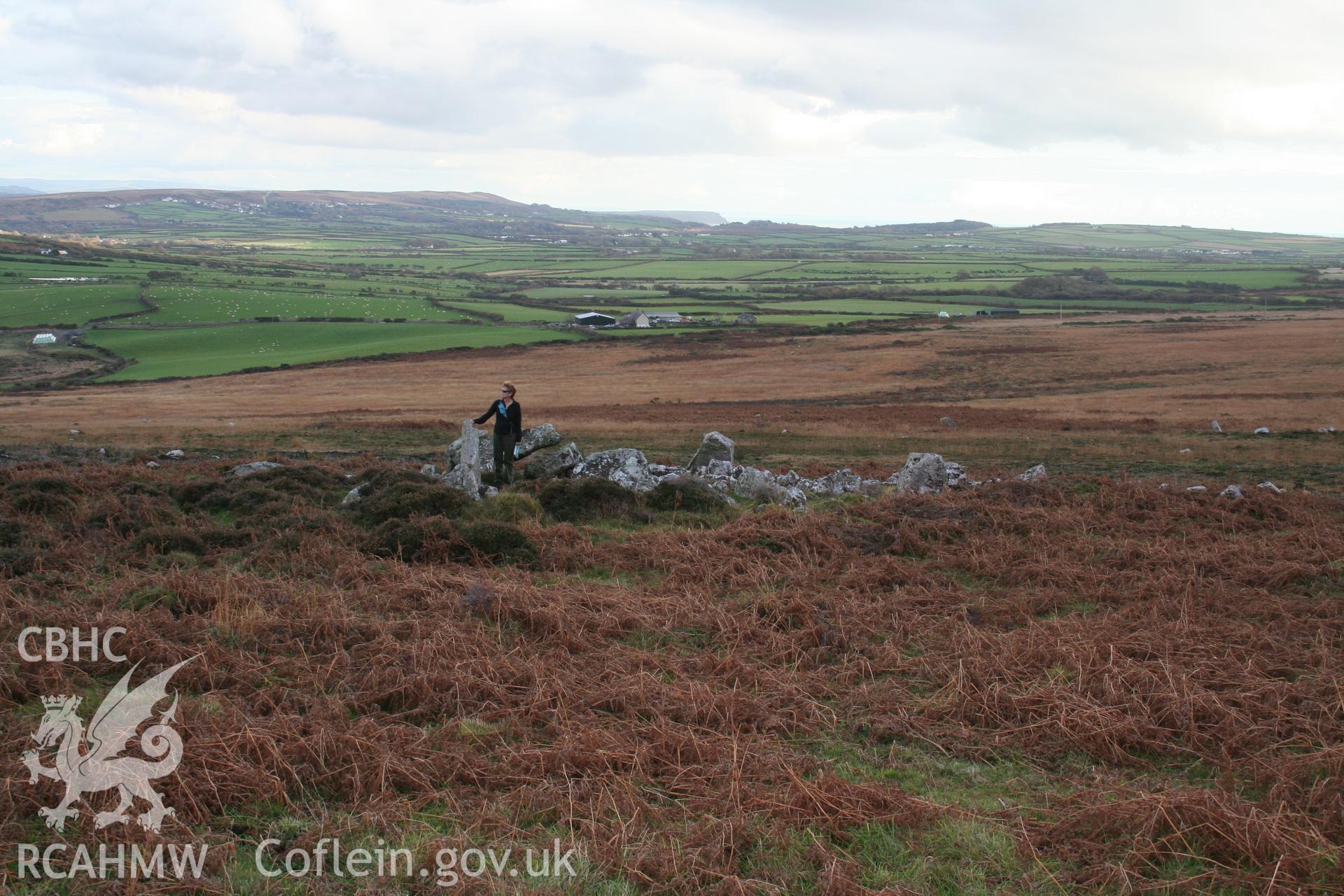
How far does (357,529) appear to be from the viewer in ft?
43.2

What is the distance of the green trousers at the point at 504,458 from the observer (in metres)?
17.9

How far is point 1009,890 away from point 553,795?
3.05 meters

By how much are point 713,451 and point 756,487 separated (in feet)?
17.3

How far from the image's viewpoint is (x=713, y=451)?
22.7 metres

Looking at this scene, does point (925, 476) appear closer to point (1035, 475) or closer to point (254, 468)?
point (1035, 475)

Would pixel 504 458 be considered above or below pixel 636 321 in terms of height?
below

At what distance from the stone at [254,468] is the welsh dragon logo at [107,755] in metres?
11.0

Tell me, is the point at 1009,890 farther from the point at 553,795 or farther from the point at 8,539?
the point at 8,539

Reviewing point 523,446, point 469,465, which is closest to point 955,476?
point 523,446

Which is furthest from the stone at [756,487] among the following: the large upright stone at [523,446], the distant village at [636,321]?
the distant village at [636,321]

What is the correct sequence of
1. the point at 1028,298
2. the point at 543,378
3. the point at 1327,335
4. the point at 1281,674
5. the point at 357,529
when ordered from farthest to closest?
the point at 1028,298 → the point at 1327,335 → the point at 543,378 → the point at 357,529 → the point at 1281,674

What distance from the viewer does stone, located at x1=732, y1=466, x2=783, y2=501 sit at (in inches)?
676

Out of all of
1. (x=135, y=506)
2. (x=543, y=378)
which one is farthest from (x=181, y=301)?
(x=135, y=506)

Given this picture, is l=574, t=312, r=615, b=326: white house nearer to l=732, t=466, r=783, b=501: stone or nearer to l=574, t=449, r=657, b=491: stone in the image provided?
l=574, t=449, r=657, b=491: stone
